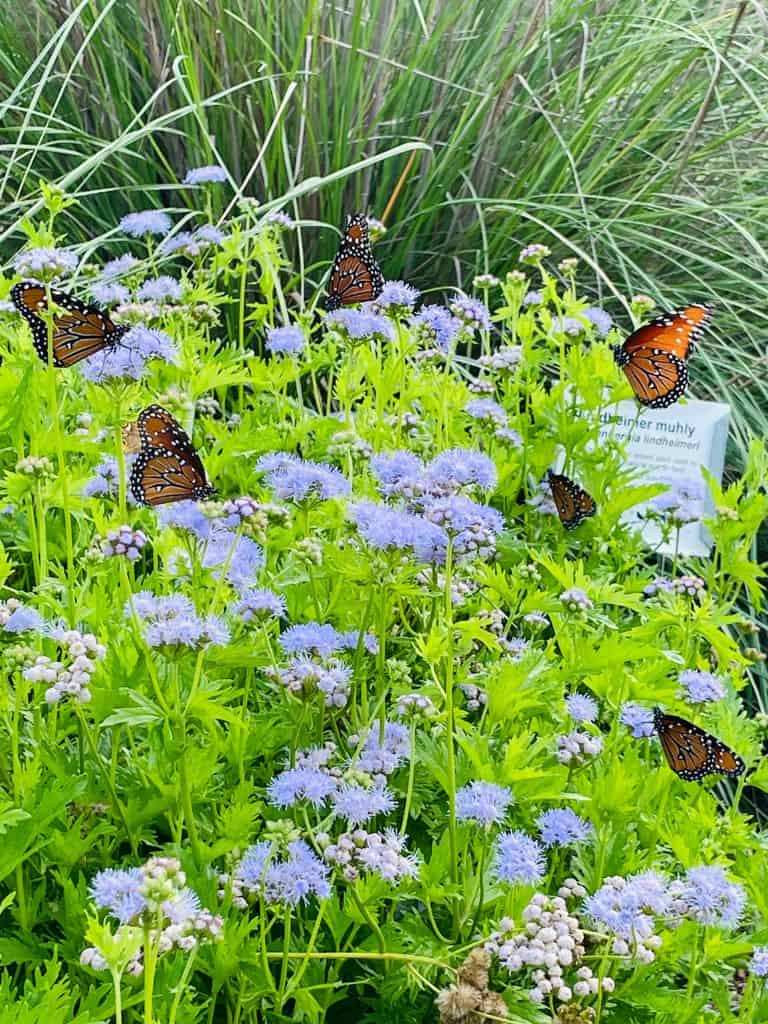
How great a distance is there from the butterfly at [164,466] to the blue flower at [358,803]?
49 cm

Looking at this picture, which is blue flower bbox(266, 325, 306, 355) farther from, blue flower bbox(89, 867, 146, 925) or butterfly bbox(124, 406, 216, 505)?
blue flower bbox(89, 867, 146, 925)

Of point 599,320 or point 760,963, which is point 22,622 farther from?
point 599,320

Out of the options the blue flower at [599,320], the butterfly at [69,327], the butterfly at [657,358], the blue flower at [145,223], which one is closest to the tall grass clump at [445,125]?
the blue flower at [145,223]

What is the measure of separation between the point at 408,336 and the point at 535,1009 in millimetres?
1288

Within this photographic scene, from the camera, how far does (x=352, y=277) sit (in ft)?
7.57

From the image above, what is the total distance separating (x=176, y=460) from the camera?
5.58 ft

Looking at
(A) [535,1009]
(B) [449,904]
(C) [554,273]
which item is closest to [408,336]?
(B) [449,904]

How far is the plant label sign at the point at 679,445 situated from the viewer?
2686 millimetres

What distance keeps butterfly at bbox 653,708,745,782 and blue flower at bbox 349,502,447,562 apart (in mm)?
405

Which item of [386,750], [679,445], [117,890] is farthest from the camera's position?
[679,445]

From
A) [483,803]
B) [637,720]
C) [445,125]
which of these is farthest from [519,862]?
[445,125]

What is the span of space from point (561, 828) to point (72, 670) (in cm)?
64

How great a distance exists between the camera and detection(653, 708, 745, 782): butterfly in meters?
1.62

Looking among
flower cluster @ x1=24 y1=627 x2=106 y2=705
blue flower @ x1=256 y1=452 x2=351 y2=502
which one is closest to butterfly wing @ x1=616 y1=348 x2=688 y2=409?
blue flower @ x1=256 y1=452 x2=351 y2=502
